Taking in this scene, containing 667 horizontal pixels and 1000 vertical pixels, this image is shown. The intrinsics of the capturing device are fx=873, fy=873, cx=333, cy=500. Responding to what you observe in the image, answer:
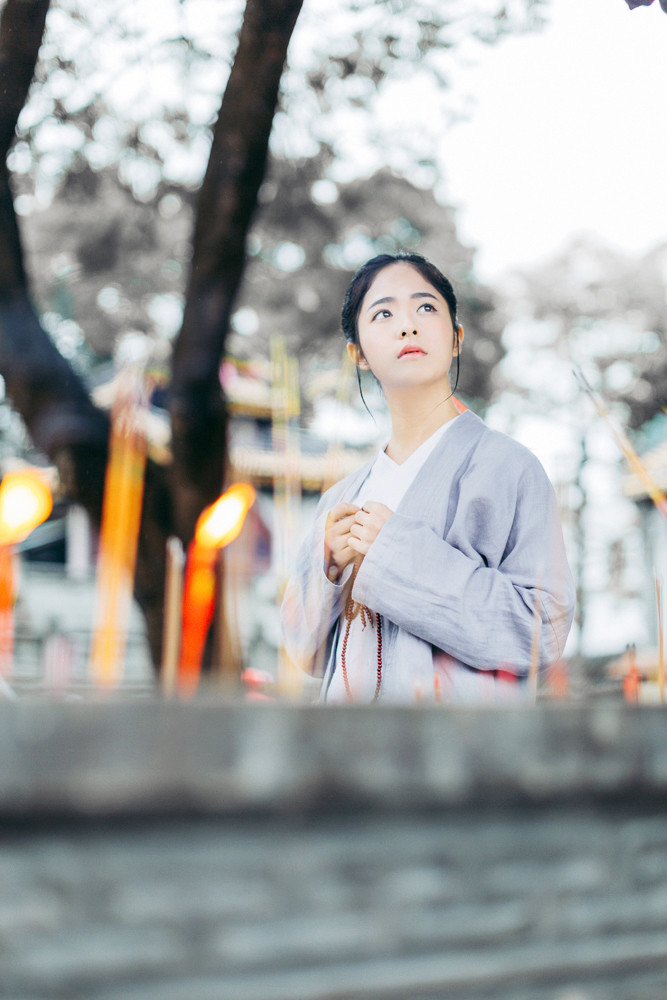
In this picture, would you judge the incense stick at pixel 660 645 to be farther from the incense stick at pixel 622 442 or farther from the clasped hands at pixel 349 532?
the clasped hands at pixel 349 532

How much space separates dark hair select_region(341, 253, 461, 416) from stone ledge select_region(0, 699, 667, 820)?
51 cm

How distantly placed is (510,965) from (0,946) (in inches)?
16.3

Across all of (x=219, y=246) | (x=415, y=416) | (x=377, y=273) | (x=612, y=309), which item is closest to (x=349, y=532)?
(x=415, y=416)

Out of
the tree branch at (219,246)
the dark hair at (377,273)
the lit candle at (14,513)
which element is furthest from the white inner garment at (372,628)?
the tree branch at (219,246)

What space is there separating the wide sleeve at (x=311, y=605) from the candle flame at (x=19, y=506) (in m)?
0.43

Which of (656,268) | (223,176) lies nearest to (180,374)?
(223,176)

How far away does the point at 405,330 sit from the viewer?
109cm

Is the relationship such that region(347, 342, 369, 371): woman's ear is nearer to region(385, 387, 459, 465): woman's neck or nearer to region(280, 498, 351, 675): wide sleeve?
region(385, 387, 459, 465): woman's neck

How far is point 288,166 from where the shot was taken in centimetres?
332

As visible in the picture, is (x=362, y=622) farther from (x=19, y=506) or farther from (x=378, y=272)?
(x=19, y=506)

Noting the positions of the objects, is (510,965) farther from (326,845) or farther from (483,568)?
(483,568)

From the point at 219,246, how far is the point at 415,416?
1424 mm

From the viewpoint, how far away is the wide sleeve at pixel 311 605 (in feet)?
3.43

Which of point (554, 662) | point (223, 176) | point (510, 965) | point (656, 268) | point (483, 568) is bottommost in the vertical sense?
point (510, 965)
